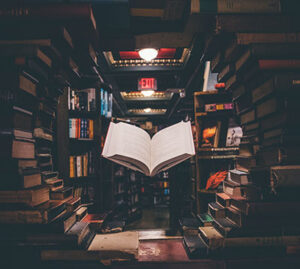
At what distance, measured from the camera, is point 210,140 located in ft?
8.71

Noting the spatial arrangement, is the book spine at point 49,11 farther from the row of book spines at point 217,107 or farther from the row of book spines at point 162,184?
the row of book spines at point 162,184

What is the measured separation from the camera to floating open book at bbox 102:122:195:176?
0.82 m

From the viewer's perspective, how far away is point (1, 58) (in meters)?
0.78

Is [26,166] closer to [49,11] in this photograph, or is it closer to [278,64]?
[49,11]

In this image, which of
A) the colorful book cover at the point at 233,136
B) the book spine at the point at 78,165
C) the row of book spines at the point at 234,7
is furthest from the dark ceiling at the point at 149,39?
the book spine at the point at 78,165

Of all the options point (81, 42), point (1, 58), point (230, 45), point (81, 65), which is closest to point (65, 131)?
point (81, 65)

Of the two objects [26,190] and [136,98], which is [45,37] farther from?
[136,98]

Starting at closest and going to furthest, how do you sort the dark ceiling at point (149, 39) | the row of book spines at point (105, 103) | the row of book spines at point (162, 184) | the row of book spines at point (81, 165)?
the dark ceiling at point (149, 39) → the row of book spines at point (81, 165) → the row of book spines at point (105, 103) → the row of book spines at point (162, 184)

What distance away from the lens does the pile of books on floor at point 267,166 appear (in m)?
0.77

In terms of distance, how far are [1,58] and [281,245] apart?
4.22ft

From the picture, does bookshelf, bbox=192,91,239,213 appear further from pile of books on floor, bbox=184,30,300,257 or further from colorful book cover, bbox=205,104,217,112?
pile of books on floor, bbox=184,30,300,257

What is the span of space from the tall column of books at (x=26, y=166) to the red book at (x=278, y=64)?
830 millimetres

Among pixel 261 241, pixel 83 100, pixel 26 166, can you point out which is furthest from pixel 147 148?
pixel 83 100

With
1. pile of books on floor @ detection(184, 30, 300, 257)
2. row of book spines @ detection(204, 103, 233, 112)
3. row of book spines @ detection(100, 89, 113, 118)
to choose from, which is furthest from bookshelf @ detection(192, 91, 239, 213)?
pile of books on floor @ detection(184, 30, 300, 257)
